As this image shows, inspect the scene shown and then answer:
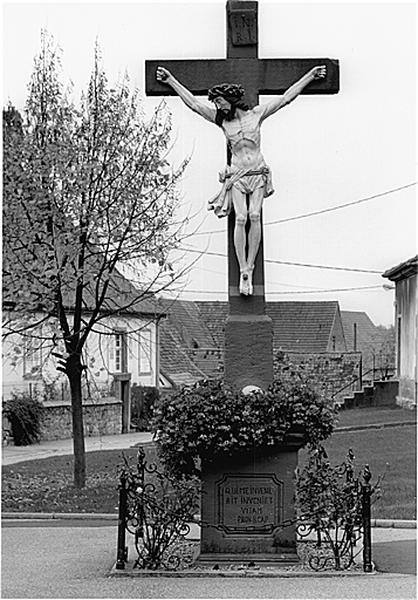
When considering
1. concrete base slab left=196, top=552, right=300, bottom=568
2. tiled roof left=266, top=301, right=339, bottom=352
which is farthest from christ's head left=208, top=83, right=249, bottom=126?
tiled roof left=266, top=301, right=339, bottom=352

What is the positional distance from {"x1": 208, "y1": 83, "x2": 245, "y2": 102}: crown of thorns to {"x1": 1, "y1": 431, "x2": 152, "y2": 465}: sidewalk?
57.6 ft

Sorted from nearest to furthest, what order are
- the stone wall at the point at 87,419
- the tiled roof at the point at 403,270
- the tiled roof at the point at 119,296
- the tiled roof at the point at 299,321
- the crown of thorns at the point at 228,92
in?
1. the crown of thorns at the point at 228,92
2. the tiled roof at the point at 119,296
3. the tiled roof at the point at 403,270
4. the stone wall at the point at 87,419
5. the tiled roof at the point at 299,321

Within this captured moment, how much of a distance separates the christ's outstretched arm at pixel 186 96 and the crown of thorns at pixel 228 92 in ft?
0.71

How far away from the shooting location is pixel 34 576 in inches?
408

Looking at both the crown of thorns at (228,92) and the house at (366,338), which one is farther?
the house at (366,338)

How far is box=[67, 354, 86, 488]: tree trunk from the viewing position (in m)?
19.4

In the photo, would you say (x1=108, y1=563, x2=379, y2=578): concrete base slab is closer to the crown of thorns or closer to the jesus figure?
the jesus figure

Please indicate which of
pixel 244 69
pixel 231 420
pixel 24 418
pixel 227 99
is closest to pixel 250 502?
pixel 231 420

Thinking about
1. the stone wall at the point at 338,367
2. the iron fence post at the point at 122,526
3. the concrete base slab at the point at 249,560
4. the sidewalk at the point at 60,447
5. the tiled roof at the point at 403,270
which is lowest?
the sidewalk at the point at 60,447

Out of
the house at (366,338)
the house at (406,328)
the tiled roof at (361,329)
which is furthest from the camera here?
the tiled roof at (361,329)

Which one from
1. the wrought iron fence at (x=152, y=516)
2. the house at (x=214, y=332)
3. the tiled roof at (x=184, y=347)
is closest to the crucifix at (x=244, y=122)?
the wrought iron fence at (x=152, y=516)

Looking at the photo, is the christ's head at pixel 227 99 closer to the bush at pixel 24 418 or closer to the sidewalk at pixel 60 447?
the sidewalk at pixel 60 447

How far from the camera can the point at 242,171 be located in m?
10.9

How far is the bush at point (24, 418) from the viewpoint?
Answer: 3578 centimetres
